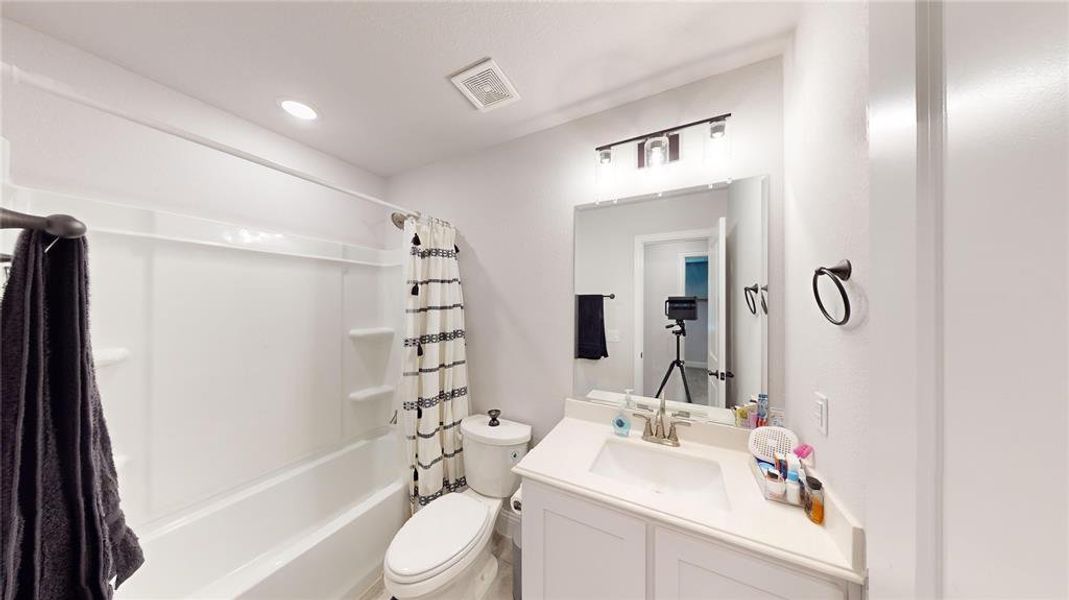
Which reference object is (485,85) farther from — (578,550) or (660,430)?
(578,550)

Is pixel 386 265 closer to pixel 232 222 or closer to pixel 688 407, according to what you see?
pixel 232 222

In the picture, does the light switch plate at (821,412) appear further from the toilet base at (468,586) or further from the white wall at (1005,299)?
the toilet base at (468,586)

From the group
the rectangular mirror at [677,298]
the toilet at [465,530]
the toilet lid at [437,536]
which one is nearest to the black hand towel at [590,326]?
the rectangular mirror at [677,298]

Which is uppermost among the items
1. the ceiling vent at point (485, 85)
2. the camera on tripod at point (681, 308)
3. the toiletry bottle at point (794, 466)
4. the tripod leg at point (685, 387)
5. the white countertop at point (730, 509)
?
the ceiling vent at point (485, 85)

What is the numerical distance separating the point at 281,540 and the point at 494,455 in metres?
1.22

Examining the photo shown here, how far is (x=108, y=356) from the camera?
3.90 ft

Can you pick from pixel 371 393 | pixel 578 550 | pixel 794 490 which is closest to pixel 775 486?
pixel 794 490

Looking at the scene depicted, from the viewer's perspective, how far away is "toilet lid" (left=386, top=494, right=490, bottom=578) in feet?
3.85

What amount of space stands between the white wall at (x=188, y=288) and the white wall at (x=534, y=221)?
0.89 meters

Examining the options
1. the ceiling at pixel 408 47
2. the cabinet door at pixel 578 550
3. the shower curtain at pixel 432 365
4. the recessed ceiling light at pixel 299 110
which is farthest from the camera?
the shower curtain at pixel 432 365

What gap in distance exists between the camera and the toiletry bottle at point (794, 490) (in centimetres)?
91

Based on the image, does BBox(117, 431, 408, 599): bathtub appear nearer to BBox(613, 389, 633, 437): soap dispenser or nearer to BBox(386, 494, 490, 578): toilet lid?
BBox(386, 494, 490, 578): toilet lid

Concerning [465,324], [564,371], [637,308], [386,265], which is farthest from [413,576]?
[386,265]

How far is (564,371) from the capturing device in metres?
1.65
